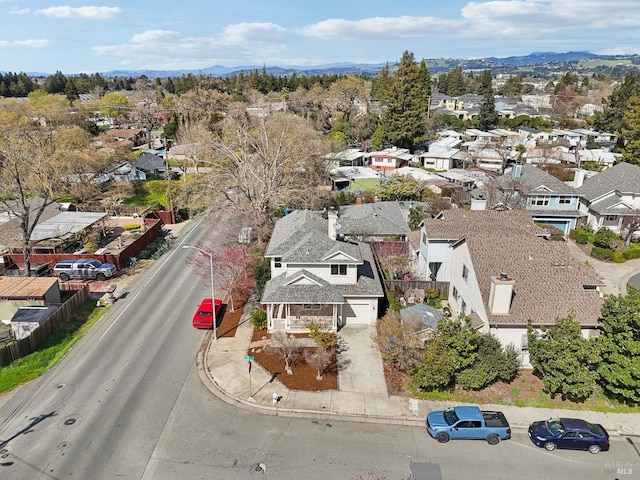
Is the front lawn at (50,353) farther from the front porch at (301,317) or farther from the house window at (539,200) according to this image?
the house window at (539,200)

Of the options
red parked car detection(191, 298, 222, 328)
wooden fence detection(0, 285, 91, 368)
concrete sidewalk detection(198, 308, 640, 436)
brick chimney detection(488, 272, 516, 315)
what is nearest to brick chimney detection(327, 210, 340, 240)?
concrete sidewalk detection(198, 308, 640, 436)

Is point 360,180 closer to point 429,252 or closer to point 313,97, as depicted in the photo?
point 429,252

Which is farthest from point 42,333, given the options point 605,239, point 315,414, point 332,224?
point 605,239

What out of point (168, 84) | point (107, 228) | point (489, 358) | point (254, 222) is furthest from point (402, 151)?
point (168, 84)

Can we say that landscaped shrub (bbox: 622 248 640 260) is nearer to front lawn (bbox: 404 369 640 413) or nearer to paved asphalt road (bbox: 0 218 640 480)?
front lawn (bbox: 404 369 640 413)

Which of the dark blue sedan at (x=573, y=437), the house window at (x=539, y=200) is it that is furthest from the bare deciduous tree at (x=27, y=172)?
the house window at (x=539, y=200)

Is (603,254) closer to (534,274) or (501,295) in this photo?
(534,274)
